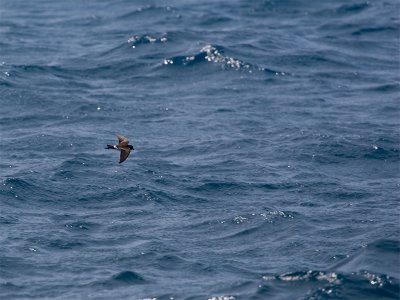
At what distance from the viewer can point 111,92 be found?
52.0m

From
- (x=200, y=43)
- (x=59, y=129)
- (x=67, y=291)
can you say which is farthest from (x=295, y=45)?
(x=67, y=291)

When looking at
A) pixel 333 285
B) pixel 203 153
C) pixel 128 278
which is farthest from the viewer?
pixel 203 153

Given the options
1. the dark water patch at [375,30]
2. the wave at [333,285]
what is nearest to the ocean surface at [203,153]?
the wave at [333,285]

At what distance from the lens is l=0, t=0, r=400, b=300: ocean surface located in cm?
3459

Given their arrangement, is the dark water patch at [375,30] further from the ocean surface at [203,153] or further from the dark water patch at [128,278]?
the dark water patch at [128,278]

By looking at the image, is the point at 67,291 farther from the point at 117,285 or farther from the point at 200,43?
the point at 200,43

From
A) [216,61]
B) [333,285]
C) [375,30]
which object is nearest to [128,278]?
[333,285]

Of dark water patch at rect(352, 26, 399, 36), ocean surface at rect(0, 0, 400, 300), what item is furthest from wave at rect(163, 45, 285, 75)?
dark water patch at rect(352, 26, 399, 36)

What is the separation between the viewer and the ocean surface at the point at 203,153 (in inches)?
1362

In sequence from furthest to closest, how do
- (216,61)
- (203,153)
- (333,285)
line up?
(216,61) < (203,153) < (333,285)

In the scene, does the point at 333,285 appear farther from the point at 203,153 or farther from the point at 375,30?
A: the point at 375,30

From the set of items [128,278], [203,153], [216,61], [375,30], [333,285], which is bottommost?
[128,278]

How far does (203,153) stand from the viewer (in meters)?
45.2

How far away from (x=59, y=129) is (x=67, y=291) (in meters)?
15.2
